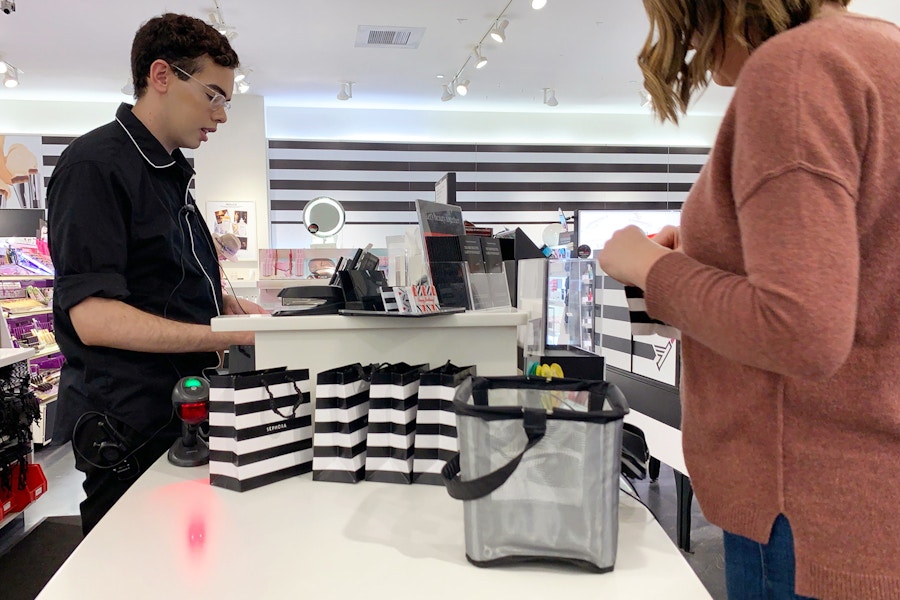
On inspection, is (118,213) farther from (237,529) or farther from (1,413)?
(1,413)

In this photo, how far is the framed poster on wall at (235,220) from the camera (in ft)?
23.5

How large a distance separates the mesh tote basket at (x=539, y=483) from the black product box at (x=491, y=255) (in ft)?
2.99

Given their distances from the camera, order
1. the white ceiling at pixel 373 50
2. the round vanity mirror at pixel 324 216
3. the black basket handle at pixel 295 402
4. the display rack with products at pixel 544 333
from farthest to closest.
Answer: the round vanity mirror at pixel 324 216 → the white ceiling at pixel 373 50 → the display rack with products at pixel 544 333 → the black basket handle at pixel 295 402

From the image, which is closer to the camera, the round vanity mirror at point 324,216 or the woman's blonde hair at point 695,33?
the woman's blonde hair at point 695,33

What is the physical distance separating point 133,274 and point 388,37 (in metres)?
4.69

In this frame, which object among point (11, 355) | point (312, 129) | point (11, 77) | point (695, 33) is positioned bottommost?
point (11, 355)

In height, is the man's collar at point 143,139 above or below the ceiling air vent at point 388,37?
below

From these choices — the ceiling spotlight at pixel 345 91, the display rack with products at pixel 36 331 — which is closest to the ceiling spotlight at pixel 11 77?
the display rack with products at pixel 36 331

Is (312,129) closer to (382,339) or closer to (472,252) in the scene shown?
(472,252)

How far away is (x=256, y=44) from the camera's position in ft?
18.8

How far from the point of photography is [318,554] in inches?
39.6

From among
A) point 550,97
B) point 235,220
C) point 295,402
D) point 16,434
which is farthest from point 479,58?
point 295,402

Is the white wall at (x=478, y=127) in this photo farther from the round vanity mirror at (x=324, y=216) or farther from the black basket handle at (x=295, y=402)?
the black basket handle at (x=295, y=402)

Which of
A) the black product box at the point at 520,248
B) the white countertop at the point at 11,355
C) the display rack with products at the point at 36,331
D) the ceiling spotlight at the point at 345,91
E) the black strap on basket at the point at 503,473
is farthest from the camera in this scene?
the ceiling spotlight at the point at 345,91
